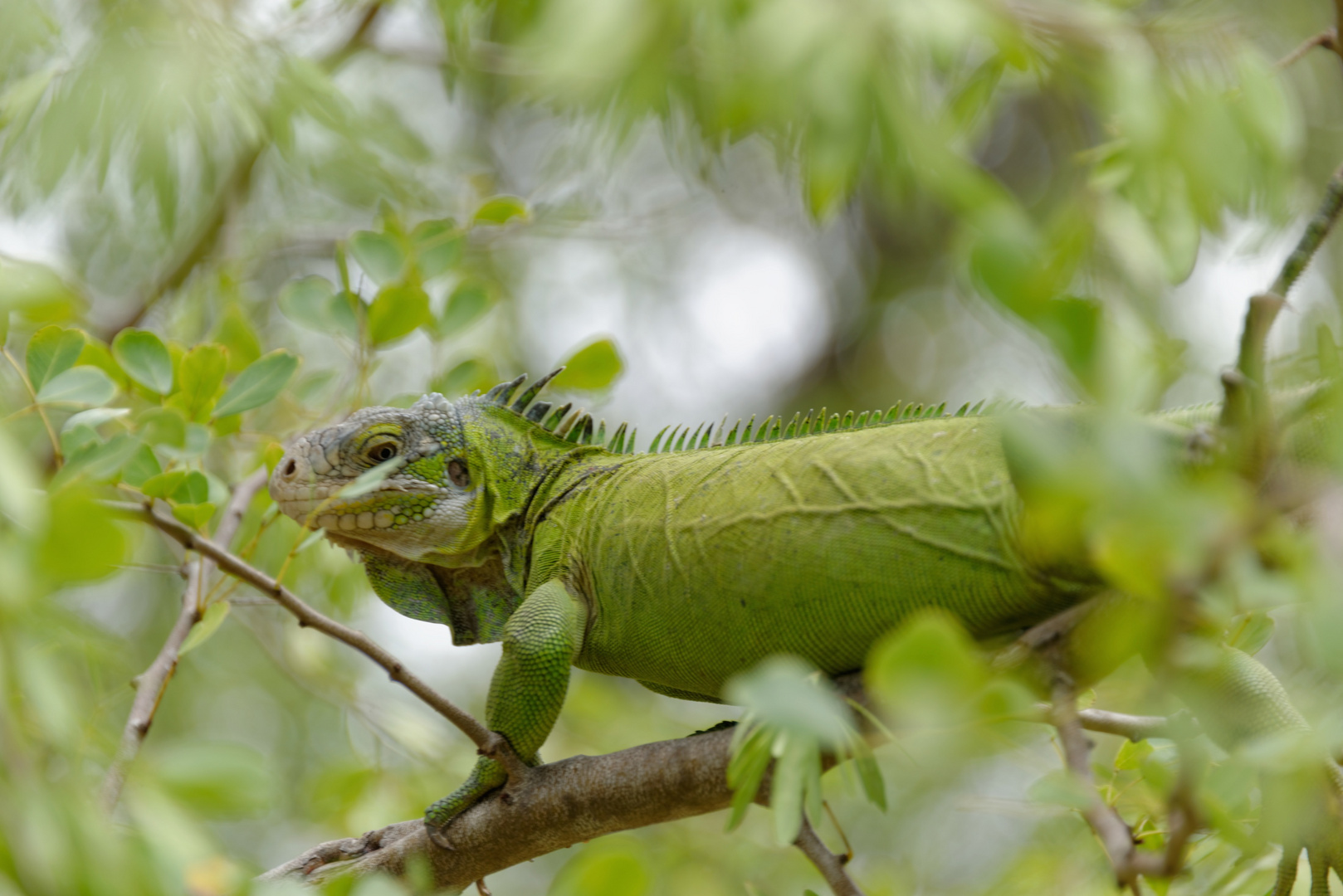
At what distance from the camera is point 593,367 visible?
3.72 metres

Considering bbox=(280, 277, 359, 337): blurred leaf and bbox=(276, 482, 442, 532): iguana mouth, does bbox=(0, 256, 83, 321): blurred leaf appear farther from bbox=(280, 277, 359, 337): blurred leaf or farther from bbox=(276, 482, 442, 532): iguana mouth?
bbox=(276, 482, 442, 532): iguana mouth

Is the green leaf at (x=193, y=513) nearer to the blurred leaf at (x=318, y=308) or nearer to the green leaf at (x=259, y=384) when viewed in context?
the green leaf at (x=259, y=384)

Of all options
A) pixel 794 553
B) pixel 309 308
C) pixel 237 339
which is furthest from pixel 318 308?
pixel 794 553

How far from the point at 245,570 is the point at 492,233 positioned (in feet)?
13.2

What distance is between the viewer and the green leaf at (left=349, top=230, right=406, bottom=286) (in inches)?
139

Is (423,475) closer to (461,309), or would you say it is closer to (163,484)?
(461,309)

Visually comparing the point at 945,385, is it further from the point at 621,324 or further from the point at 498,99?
the point at 498,99

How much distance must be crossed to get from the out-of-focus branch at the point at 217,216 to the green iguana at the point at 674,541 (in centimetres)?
215

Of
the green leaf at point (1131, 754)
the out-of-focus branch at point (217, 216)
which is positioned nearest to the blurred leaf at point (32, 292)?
the out-of-focus branch at point (217, 216)

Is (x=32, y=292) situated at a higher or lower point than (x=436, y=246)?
higher

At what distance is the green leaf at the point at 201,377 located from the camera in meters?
2.94

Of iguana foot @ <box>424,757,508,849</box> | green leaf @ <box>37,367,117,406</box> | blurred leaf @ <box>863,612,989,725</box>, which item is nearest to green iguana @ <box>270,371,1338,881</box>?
iguana foot @ <box>424,757,508,849</box>

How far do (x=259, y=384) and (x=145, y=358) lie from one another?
0.30 metres

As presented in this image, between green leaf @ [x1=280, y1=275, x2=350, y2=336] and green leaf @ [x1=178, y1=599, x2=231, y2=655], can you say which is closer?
green leaf @ [x1=178, y1=599, x2=231, y2=655]
